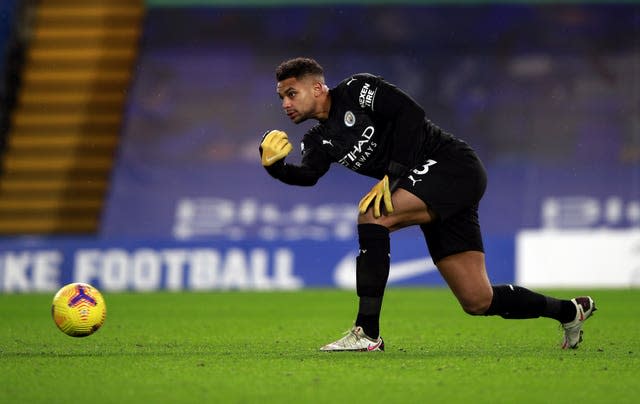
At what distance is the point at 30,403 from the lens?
175 inches

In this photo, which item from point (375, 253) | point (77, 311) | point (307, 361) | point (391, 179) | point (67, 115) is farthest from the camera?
point (67, 115)

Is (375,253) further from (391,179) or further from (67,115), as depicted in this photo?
(67,115)

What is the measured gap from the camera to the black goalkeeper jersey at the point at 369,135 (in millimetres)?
6223

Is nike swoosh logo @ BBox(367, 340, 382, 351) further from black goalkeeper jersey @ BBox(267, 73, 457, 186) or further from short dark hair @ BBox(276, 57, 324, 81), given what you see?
short dark hair @ BBox(276, 57, 324, 81)

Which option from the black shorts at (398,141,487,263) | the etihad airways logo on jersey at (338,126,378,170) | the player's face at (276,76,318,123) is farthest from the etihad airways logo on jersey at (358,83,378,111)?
the black shorts at (398,141,487,263)

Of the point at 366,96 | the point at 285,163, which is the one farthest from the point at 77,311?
the point at 366,96

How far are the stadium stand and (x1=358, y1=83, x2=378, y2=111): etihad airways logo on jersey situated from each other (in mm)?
11813

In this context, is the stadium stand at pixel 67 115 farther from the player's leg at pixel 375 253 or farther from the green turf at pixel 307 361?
the player's leg at pixel 375 253

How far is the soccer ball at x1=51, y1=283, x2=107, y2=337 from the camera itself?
21.3ft

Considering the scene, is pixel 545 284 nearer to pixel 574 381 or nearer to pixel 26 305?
pixel 26 305

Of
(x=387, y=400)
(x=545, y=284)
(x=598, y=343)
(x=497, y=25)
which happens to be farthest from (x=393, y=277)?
(x=387, y=400)

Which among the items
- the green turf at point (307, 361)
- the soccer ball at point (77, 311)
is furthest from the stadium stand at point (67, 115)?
the soccer ball at point (77, 311)

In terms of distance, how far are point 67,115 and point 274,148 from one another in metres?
12.8

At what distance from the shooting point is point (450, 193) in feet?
20.6
